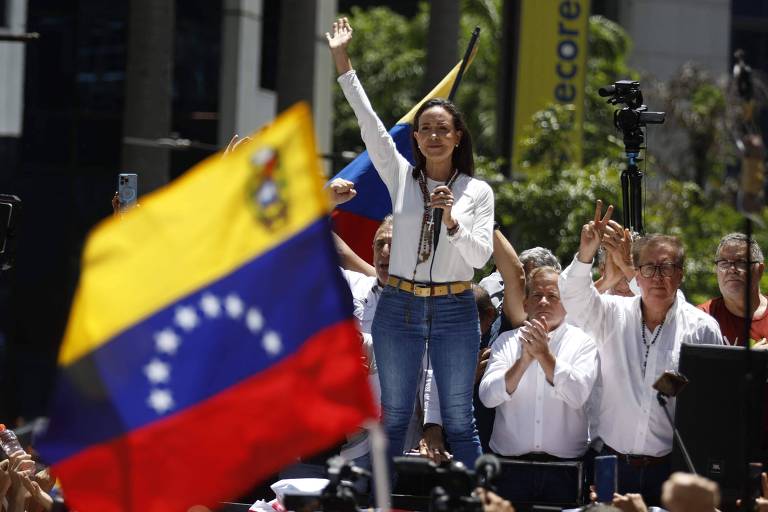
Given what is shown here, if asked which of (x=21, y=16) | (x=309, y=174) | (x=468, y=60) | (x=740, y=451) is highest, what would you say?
(x=21, y=16)

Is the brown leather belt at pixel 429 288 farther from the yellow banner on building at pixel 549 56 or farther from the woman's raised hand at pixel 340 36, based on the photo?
the yellow banner on building at pixel 549 56

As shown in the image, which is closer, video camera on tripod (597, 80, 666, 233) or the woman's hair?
the woman's hair

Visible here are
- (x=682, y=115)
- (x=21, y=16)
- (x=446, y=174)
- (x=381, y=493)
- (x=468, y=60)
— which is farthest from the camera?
(x=682, y=115)

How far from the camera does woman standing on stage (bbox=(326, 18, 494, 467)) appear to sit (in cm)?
725

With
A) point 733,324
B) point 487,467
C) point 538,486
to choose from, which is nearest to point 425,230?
point 538,486

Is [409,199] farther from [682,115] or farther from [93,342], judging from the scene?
[682,115]

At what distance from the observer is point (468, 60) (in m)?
9.05

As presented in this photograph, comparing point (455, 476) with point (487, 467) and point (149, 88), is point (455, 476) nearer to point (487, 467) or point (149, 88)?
point (487, 467)

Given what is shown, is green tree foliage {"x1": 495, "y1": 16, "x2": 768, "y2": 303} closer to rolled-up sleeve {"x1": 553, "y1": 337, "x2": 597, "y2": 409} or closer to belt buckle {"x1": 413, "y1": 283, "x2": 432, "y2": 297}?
rolled-up sleeve {"x1": 553, "y1": 337, "x2": 597, "y2": 409}

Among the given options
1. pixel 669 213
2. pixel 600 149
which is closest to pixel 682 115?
pixel 669 213

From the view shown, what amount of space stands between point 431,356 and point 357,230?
2.28 m

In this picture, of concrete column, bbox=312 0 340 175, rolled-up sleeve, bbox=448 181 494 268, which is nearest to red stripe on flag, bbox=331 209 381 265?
rolled-up sleeve, bbox=448 181 494 268

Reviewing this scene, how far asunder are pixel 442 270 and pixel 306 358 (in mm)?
2209

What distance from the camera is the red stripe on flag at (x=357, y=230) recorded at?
940 centimetres
